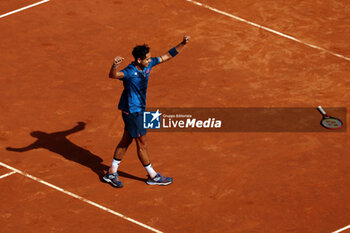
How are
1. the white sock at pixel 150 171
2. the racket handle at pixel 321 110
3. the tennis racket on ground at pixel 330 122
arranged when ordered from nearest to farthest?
the white sock at pixel 150 171 → the tennis racket on ground at pixel 330 122 → the racket handle at pixel 321 110

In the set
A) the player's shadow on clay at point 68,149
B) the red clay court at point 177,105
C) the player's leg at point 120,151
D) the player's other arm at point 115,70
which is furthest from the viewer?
the player's shadow on clay at point 68,149

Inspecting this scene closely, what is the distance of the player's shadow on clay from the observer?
49.4 feet

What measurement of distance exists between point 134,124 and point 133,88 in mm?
616

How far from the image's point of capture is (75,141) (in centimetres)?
1580

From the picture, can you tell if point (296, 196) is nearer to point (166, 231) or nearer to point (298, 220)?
point (298, 220)

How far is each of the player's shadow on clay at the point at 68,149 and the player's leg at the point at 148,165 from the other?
0.30 m

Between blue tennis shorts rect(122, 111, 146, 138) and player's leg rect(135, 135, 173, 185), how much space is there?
0.12 m

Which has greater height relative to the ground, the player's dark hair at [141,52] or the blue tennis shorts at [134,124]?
the player's dark hair at [141,52]

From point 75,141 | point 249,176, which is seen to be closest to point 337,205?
point 249,176

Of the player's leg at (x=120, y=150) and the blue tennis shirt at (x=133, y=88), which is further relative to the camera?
the player's leg at (x=120, y=150)

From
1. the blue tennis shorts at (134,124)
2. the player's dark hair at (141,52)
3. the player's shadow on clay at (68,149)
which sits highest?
the player's dark hair at (141,52)

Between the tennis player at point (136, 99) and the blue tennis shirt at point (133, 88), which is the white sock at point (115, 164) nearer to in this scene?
the tennis player at point (136, 99)

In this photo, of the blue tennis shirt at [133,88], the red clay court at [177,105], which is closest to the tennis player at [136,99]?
the blue tennis shirt at [133,88]

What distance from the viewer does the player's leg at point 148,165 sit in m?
14.1
